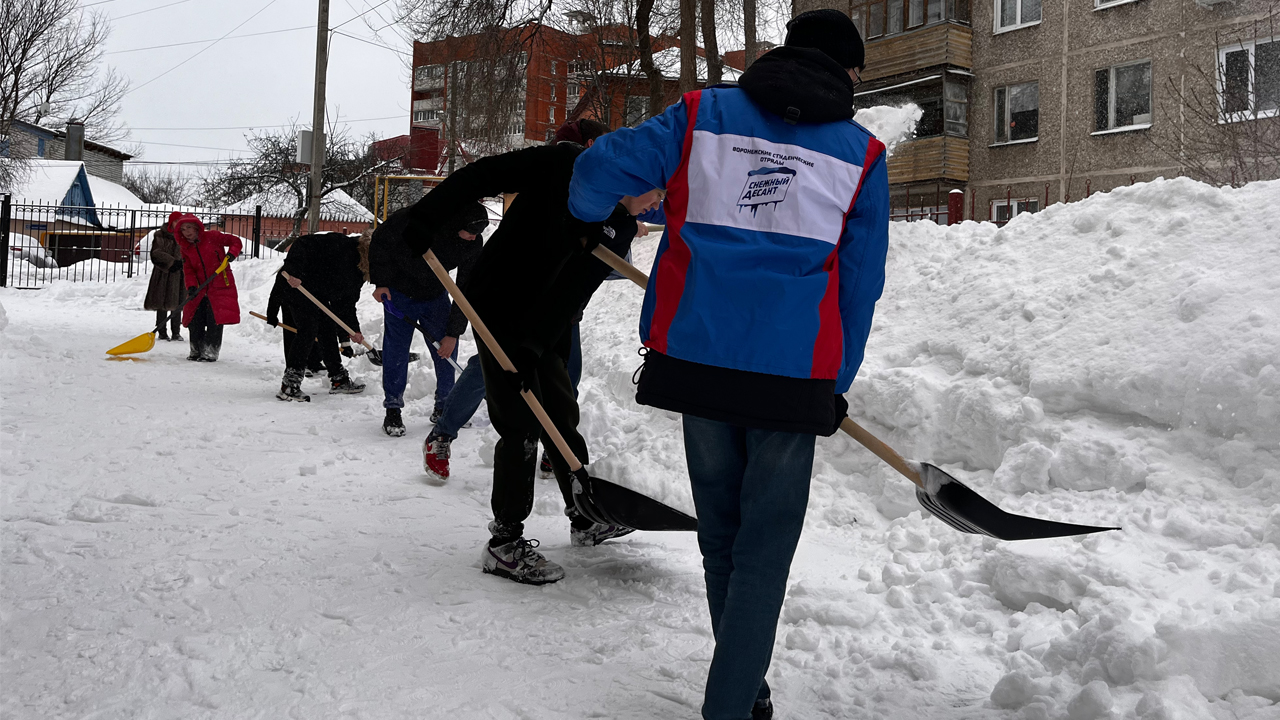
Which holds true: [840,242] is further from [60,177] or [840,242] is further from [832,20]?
[60,177]

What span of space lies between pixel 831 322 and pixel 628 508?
1.37 metres

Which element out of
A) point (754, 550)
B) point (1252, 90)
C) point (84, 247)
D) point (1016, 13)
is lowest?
point (754, 550)

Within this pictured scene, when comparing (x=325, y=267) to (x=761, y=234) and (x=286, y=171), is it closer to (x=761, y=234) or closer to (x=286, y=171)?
(x=761, y=234)

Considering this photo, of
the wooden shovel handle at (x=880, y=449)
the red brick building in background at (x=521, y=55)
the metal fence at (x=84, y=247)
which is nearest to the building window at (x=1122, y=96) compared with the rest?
the red brick building in background at (x=521, y=55)

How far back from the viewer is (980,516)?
2531 mm

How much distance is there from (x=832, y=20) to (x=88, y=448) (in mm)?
4792

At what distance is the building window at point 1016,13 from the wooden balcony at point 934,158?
8.13ft

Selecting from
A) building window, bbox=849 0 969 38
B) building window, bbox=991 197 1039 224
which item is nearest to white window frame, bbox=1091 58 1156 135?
building window, bbox=991 197 1039 224

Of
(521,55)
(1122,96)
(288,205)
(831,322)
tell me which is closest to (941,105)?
(1122,96)

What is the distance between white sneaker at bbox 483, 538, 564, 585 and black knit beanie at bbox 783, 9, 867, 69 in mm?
2036

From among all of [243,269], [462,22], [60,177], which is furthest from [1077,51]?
[60,177]

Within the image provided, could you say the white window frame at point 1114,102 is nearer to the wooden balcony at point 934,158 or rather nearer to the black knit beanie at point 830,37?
the wooden balcony at point 934,158

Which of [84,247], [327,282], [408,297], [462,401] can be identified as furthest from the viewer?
[84,247]

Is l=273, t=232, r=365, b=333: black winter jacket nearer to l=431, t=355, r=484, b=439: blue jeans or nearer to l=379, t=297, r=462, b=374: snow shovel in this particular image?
l=379, t=297, r=462, b=374: snow shovel
